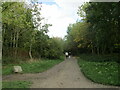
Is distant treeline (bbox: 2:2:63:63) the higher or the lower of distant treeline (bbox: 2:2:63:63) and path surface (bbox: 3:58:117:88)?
the higher

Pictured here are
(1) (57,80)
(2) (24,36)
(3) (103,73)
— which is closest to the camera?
(1) (57,80)

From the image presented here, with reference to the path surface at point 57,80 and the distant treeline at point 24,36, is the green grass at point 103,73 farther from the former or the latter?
the distant treeline at point 24,36

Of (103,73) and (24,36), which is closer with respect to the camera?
(103,73)

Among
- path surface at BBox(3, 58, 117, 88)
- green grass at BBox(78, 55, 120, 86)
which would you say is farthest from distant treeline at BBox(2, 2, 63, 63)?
green grass at BBox(78, 55, 120, 86)

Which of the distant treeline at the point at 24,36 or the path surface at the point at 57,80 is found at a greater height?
the distant treeline at the point at 24,36

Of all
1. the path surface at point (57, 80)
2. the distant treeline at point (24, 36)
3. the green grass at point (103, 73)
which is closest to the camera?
the path surface at point (57, 80)

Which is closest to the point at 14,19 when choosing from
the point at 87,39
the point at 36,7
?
the point at 36,7

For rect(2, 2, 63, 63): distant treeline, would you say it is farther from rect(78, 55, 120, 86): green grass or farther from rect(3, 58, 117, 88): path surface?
rect(78, 55, 120, 86): green grass

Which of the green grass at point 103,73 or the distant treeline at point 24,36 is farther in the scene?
the distant treeline at point 24,36

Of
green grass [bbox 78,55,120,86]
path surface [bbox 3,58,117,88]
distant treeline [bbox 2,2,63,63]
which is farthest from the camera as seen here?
distant treeline [bbox 2,2,63,63]

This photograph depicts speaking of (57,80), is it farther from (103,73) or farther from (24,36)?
(24,36)


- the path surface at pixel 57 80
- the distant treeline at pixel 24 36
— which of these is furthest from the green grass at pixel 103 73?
the distant treeline at pixel 24 36

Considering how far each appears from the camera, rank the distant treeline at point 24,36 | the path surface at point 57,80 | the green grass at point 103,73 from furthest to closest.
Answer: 1. the distant treeline at point 24,36
2. the green grass at point 103,73
3. the path surface at point 57,80

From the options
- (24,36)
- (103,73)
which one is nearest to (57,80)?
(103,73)
